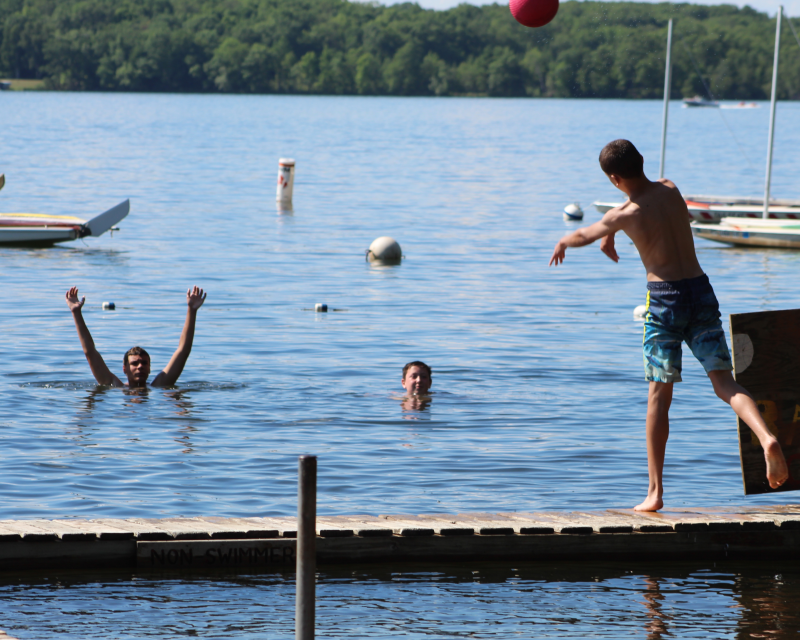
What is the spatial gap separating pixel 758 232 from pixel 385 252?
29.1 feet

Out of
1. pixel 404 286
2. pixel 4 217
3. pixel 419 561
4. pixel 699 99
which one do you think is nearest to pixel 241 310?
pixel 404 286

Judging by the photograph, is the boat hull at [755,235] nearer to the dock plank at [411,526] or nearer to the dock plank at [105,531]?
the dock plank at [411,526]

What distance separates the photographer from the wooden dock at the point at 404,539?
7.34 m

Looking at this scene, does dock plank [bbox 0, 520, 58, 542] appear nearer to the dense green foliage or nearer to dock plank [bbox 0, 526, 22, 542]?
dock plank [bbox 0, 526, 22, 542]

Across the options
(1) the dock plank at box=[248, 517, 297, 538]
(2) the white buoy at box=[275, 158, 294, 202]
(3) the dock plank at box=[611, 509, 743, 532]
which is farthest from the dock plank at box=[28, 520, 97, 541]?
(2) the white buoy at box=[275, 158, 294, 202]

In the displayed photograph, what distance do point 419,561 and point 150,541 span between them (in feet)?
5.29

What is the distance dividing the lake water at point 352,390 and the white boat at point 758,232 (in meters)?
0.56

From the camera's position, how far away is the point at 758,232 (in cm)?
2917

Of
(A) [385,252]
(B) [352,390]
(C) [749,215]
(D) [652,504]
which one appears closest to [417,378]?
(B) [352,390]

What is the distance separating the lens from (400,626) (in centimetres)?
679

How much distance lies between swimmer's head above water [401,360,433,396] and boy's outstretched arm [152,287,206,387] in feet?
7.59

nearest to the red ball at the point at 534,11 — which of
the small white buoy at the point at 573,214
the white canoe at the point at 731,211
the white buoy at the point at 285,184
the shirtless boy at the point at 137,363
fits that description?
the shirtless boy at the point at 137,363

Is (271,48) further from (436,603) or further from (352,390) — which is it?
(436,603)

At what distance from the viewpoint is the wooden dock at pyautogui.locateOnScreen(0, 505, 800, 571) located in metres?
7.34
